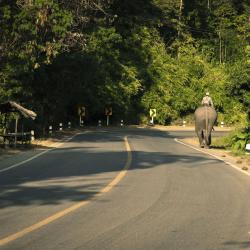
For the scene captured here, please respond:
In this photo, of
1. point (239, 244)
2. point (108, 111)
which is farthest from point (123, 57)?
point (239, 244)

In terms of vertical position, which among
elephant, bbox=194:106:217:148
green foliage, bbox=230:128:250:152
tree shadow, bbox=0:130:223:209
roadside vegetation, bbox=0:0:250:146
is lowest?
tree shadow, bbox=0:130:223:209

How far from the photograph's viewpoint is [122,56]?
6569 centimetres

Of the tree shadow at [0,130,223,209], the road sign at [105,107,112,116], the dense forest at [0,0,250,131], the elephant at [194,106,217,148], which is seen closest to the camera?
the tree shadow at [0,130,223,209]

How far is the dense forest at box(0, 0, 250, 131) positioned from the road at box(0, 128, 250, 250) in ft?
48.9

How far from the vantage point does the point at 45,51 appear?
35.9 metres

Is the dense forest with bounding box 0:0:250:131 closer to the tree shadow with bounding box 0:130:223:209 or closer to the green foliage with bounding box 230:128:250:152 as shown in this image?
the green foliage with bounding box 230:128:250:152

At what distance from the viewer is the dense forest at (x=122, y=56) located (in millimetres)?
35250

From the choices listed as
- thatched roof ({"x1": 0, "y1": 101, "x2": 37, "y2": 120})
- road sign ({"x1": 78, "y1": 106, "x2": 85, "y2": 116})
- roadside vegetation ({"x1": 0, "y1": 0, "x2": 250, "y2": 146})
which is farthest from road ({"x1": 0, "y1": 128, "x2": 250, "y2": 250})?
road sign ({"x1": 78, "y1": 106, "x2": 85, "y2": 116})

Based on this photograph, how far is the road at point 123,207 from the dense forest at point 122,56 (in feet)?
48.9

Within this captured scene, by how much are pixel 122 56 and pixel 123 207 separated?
5505cm

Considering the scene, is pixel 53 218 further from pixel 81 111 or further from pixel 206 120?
pixel 81 111

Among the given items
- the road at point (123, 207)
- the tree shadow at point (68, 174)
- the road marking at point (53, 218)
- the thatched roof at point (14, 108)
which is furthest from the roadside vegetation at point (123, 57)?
the road marking at point (53, 218)

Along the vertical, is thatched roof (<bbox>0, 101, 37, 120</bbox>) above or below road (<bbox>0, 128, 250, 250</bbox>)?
→ above

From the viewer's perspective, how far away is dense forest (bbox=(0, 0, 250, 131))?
35250mm
